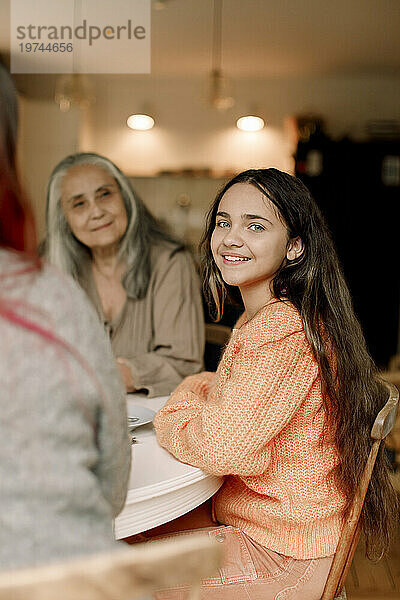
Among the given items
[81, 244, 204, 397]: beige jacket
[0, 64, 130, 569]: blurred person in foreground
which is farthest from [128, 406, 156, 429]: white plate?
[0, 64, 130, 569]: blurred person in foreground

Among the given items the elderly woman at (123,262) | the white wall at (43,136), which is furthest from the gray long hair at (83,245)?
the white wall at (43,136)

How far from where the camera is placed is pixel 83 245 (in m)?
2.46

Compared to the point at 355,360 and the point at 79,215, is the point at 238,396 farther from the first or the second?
the point at 79,215

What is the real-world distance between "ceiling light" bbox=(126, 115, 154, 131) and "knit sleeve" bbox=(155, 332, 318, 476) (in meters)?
5.37

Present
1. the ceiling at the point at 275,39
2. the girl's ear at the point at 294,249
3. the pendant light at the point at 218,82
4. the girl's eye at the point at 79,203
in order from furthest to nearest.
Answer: the pendant light at the point at 218,82 < the ceiling at the point at 275,39 < the girl's eye at the point at 79,203 < the girl's ear at the point at 294,249

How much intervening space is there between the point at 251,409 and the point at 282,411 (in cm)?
6

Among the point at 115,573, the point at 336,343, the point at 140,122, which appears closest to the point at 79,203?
the point at 336,343

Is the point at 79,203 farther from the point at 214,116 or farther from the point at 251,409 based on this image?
the point at 214,116

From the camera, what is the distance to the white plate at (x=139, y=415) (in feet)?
4.94

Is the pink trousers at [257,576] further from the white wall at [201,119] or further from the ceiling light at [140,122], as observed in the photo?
the ceiling light at [140,122]

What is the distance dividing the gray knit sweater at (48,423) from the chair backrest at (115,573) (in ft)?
0.17

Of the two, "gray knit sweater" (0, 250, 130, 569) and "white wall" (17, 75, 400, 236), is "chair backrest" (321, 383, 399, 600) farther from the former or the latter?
"white wall" (17, 75, 400, 236)

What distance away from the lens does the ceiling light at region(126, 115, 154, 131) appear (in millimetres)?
6380

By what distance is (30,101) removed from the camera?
6176 mm
